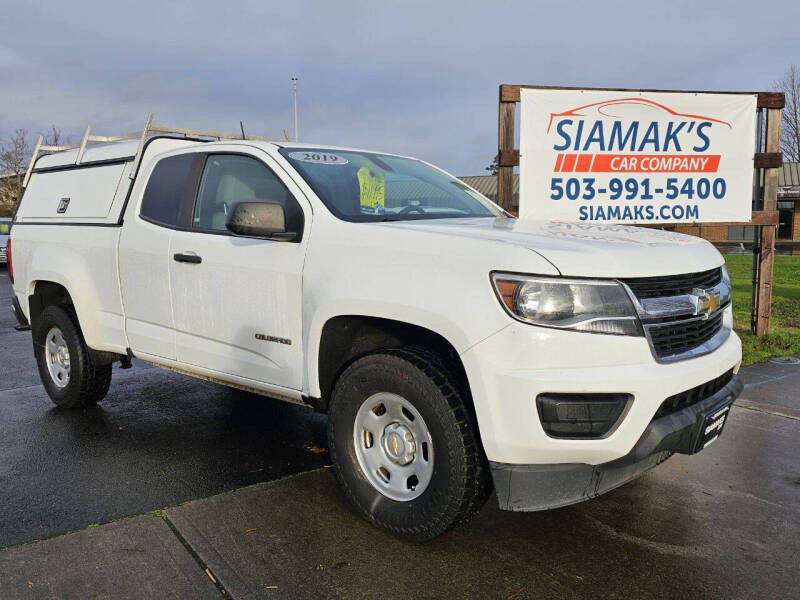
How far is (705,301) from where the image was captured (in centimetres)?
310

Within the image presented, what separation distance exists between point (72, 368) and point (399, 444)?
10.3ft

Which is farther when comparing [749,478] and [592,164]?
[592,164]

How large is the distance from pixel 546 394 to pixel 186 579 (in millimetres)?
1638

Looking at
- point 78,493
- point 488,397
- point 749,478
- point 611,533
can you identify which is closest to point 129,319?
point 78,493

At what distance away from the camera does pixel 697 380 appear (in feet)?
9.56

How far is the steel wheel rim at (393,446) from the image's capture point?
309 centimetres

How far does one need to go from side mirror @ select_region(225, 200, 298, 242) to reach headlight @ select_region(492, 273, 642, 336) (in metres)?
1.32

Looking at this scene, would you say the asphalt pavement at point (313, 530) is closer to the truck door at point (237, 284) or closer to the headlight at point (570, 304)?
the truck door at point (237, 284)

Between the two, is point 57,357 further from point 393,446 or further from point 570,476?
point 570,476

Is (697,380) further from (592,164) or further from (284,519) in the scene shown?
(592,164)

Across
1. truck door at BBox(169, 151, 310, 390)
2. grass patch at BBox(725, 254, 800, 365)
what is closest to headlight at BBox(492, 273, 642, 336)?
truck door at BBox(169, 151, 310, 390)

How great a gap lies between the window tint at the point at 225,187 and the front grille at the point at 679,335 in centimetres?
223

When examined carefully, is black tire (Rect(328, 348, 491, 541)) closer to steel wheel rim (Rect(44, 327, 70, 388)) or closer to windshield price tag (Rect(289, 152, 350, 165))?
windshield price tag (Rect(289, 152, 350, 165))

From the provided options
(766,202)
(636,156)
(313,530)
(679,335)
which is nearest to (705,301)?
(679,335)
